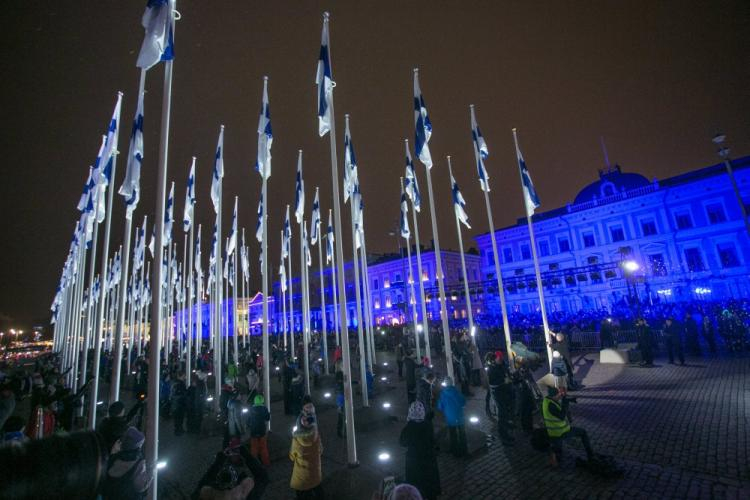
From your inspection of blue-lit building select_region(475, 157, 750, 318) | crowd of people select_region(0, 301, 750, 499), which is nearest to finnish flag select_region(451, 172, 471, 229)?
crowd of people select_region(0, 301, 750, 499)

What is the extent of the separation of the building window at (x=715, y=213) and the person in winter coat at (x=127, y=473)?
51.1 m

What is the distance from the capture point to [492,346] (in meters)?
26.2

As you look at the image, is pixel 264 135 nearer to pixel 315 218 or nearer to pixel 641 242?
pixel 315 218

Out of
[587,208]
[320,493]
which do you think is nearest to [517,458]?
[320,493]

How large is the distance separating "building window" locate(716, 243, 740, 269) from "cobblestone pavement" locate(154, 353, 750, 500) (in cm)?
3198

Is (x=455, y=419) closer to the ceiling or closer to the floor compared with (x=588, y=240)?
closer to the floor

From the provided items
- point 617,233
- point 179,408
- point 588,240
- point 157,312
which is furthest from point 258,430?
point 588,240

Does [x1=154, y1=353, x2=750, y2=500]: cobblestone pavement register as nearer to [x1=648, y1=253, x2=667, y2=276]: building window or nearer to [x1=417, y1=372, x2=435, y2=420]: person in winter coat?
[x1=417, y1=372, x2=435, y2=420]: person in winter coat

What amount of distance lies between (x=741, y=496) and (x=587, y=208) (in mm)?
46586

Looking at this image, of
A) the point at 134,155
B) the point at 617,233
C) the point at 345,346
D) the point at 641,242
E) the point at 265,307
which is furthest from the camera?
the point at 617,233

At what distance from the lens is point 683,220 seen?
3962 cm

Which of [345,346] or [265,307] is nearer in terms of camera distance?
[345,346]

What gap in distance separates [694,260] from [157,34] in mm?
50135

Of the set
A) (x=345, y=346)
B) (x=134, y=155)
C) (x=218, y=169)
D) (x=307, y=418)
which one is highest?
(x=218, y=169)
